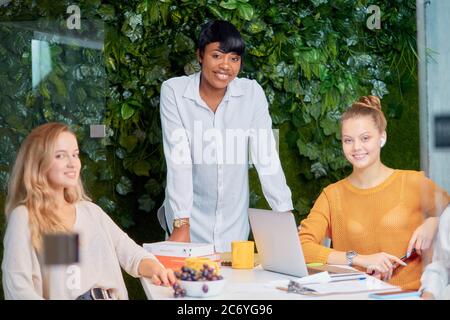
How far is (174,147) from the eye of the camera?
3.67 meters

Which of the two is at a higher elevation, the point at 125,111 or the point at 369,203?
the point at 125,111

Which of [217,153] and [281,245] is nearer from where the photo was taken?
[281,245]

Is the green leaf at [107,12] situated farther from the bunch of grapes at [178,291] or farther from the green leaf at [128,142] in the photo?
the bunch of grapes at [178,291]

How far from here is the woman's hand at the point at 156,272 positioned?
2.37 meters

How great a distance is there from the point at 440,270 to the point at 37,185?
112 centimetres

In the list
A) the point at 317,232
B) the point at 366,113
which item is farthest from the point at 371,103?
the point at 317,232

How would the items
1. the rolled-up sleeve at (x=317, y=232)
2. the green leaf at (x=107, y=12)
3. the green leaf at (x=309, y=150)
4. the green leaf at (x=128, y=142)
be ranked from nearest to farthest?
the rolled-up sleeve at (x=317, y=232) < the green leaf at (x=107, y=12) < the green leaf at (x=128, y=142) < the green leaf at (x=309, y=150)

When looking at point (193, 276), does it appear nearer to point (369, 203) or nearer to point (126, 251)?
point (126, 251)

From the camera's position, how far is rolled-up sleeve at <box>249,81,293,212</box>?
3.81 metres

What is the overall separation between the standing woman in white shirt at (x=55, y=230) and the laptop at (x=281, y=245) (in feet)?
1.09

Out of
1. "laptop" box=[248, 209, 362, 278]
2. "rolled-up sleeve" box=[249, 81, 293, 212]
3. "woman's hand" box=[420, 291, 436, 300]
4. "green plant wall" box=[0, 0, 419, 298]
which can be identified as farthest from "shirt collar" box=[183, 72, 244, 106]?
"woman's hand" box=[420, 291, 436, 300]

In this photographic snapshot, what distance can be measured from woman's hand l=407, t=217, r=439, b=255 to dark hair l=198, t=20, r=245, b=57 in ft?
3.85

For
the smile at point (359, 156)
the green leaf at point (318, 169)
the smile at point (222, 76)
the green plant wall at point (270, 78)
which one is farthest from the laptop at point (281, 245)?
the green leaf at point (318, 169)

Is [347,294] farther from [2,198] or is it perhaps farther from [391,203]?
[2,198]
